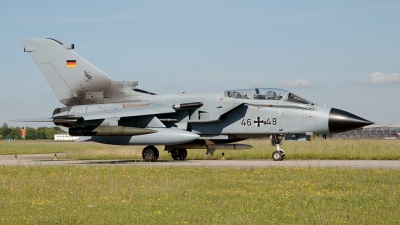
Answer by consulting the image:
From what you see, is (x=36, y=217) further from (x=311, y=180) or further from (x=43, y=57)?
(x=43, y=57)

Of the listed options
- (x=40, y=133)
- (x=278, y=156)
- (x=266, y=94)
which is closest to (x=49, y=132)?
(x=40, y=133)

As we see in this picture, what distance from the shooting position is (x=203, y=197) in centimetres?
1031

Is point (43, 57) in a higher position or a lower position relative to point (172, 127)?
higher

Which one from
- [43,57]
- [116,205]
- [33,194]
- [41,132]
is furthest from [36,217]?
[41,132]

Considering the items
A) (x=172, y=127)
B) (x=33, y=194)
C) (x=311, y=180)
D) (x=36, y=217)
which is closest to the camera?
(x=36, y=217)

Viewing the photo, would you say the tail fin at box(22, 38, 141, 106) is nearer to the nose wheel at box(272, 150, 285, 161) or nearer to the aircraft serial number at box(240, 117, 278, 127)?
the aircraft serial number at box(240, 117, 278, 127)

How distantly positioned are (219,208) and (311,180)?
15.5 feet

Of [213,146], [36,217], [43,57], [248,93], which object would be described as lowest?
[36,217]

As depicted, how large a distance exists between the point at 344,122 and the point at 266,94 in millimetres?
3192

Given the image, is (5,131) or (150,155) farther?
(5,131)

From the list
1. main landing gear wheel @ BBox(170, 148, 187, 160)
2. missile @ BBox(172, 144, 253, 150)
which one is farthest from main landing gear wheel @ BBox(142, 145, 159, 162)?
missile @ BBox(172, 144, 253, 150)

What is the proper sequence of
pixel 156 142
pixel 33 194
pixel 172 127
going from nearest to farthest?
pixel 33 194 → pixel 156 142 → pixel 172 127

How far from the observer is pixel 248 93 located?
2142 cm

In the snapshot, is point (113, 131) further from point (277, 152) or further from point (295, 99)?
point (295, 99)
